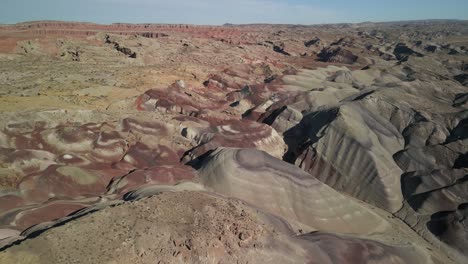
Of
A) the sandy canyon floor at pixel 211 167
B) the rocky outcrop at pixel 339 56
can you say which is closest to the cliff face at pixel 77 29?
the sandy canyon floor at pixel 211 167

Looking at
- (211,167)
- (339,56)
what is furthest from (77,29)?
(211,167)

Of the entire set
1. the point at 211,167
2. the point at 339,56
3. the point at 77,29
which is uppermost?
the point at 77,29

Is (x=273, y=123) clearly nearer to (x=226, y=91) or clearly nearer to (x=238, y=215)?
(x=226, y=91)

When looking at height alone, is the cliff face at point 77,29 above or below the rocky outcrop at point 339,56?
above

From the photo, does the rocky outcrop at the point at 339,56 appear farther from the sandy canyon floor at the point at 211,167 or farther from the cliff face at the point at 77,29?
the sandy canyon floor at the point at 211,167

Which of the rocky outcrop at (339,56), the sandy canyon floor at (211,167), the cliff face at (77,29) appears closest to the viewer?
the sandy canyon floor at (211,167)

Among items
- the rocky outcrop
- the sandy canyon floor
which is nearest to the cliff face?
the sandy canyon floor

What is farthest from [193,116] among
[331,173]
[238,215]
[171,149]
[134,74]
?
[238,215]

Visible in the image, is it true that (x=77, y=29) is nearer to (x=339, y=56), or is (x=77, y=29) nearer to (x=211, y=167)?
(x=339, y=56)
